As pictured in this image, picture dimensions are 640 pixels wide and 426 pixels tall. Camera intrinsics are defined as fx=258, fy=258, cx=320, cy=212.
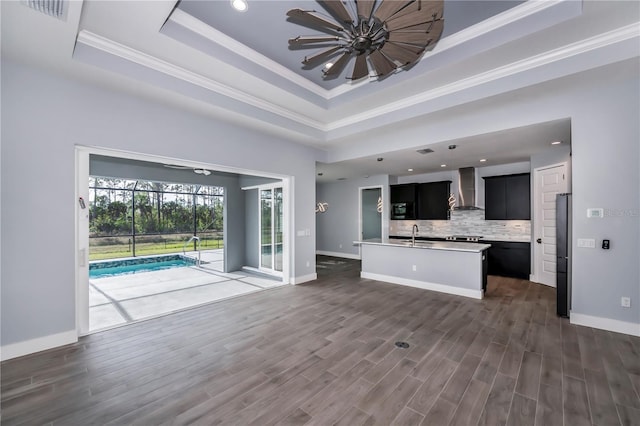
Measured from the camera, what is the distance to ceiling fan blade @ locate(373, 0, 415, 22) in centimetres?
201

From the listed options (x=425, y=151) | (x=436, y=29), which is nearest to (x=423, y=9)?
(x=436, y=29)

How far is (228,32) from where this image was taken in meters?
3.02

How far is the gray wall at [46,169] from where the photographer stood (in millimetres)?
2711

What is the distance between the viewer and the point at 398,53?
2.59 meters

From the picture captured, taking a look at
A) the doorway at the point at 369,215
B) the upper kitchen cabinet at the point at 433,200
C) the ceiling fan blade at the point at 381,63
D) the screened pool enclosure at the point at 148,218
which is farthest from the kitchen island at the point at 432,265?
the screened pool enclosure at the point at 148,218

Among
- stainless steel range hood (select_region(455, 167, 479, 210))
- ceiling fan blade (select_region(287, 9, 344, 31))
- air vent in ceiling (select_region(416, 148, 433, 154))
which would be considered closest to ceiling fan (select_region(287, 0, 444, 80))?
ceiling fan blade (select_region(287, 9, 344, 31))

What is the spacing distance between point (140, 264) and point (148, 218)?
268 cm

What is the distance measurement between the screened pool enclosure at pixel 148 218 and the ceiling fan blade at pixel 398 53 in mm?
8496

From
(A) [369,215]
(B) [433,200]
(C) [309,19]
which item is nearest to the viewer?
(C) [309,19]

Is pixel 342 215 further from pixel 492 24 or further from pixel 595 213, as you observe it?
pixel 492 24

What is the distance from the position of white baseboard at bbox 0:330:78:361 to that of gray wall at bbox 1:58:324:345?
52 millimetres

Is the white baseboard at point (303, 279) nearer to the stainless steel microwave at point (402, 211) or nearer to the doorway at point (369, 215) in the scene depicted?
the doorway at point (369, 215)

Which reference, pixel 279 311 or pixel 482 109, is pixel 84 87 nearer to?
pixel 279 311

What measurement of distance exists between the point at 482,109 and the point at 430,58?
134 cm
